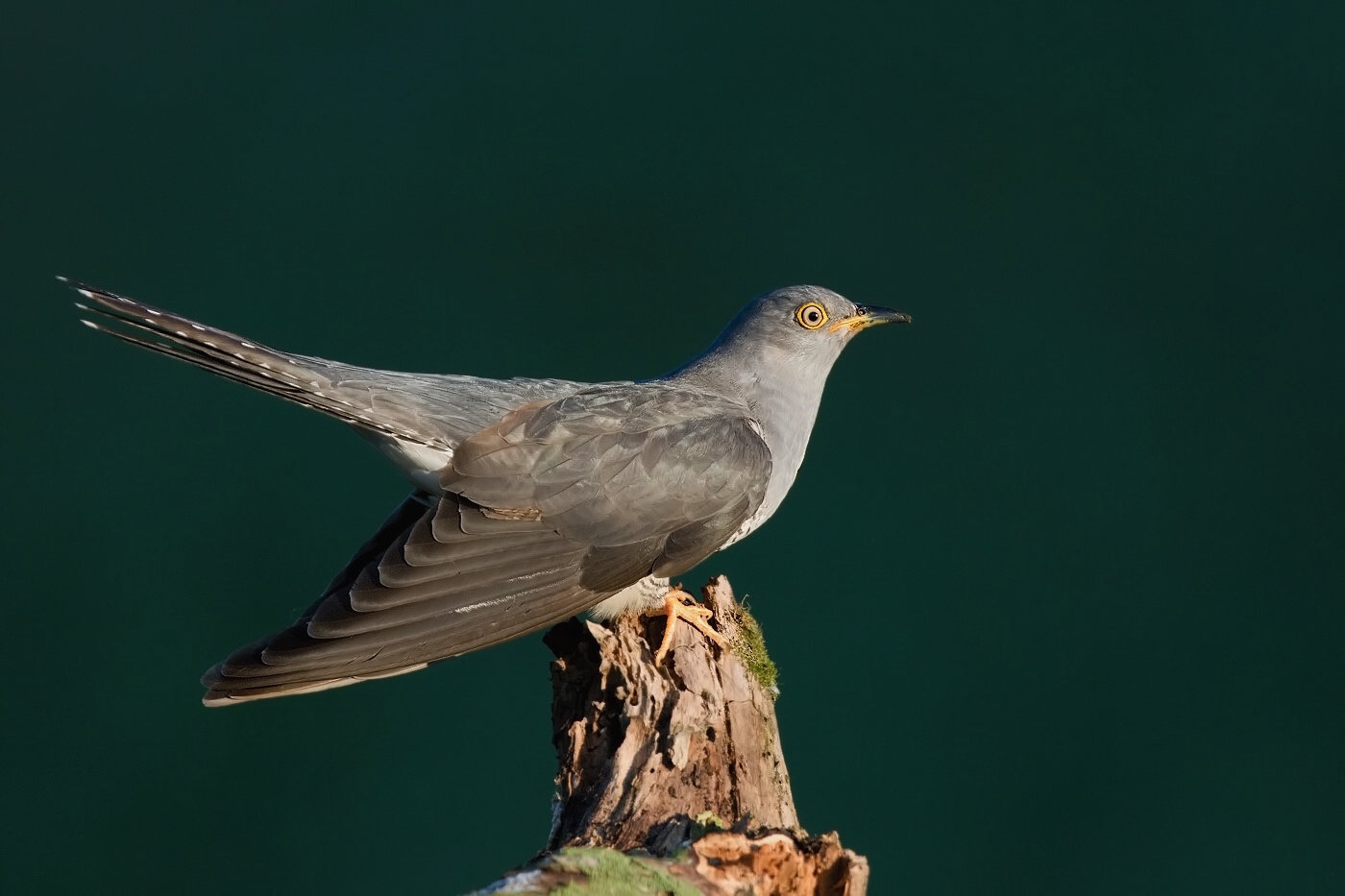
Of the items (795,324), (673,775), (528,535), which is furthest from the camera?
(795,324)

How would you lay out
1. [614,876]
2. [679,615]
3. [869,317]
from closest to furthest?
[614,876] → [679,615] → [869,317]

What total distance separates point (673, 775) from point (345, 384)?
149 cm

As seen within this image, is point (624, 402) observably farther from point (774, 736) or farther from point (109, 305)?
point (109, 305)

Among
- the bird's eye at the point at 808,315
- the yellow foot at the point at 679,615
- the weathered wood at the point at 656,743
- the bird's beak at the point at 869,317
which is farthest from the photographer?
the bird's beak at the point at 869,317

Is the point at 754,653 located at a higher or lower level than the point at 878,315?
lower

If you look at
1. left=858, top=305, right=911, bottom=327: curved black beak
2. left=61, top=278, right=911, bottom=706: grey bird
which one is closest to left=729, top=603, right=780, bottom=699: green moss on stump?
left=61, top=278, right=911, bottom=706: grey bird

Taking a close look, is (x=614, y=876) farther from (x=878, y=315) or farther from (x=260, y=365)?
(x=878, y=315)

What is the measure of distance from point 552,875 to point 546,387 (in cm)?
197

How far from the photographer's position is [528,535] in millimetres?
3410

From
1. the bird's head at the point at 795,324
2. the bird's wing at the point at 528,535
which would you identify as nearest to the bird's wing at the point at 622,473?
the bird's wing at the point at 528,535

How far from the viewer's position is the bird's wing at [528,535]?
3.02 meters

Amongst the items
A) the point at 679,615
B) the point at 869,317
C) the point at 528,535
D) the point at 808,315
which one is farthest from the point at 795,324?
the point at 528,535

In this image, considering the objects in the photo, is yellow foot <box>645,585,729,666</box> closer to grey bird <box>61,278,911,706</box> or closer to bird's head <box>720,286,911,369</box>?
grey bird <box>61,278,911,706</box>

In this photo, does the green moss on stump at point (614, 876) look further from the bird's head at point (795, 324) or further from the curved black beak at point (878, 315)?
the curved black beak at point (878, 315)
